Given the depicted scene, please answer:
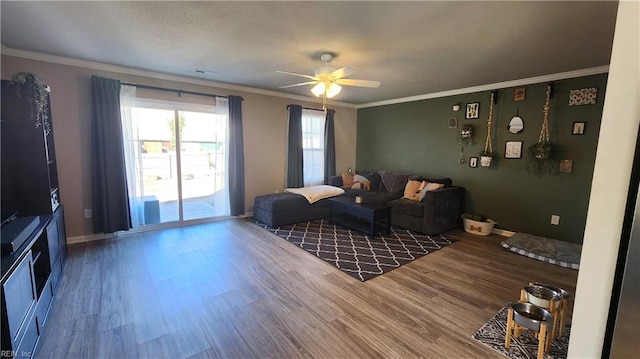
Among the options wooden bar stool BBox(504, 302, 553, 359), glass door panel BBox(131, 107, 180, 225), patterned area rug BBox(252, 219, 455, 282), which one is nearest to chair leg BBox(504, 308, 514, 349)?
wooden bar stool BBox(504, 302, 553, 359)

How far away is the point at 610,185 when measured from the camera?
1145 mm

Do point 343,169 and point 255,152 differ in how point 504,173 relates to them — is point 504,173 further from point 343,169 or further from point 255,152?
point 255,152

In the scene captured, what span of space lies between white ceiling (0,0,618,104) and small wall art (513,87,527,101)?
15.2 inches

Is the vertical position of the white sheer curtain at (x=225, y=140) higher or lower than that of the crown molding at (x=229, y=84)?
lower

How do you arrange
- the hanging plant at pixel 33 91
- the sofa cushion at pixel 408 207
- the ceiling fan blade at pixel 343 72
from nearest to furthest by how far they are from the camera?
the hanging plant at pixel 33 91, the ceiling fan blade at pixel 343 72, the sofa cushion at pixel 408 207

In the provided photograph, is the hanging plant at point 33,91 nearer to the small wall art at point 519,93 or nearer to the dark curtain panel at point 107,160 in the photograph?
the dark curtain panel at point 107,160

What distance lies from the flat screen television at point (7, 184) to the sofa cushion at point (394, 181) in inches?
205

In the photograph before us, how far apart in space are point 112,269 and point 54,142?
6.22 feet

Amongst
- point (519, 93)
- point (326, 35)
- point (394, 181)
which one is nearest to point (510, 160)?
point (519, 93)

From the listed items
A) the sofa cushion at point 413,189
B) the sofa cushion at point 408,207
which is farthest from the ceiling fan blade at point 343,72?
the sofa cushion at point 413,189

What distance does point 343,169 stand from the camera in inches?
267

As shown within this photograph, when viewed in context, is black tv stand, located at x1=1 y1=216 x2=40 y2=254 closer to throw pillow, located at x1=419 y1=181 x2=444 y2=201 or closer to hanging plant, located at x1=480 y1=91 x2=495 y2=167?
throw pillow, located at x1=419 y1=181 x2=444 y2=201

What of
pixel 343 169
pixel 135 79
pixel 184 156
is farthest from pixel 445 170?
pixel 135 79

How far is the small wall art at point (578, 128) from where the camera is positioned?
3.61 m
